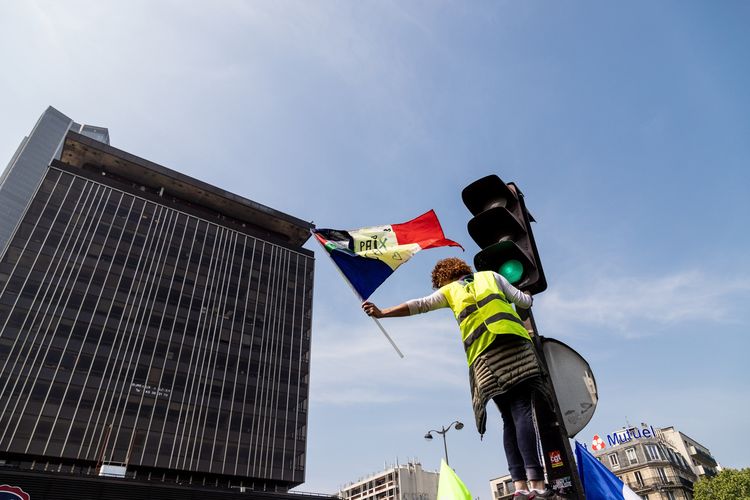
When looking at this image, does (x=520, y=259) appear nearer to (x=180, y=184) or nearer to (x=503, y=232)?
(x=503, y=232)

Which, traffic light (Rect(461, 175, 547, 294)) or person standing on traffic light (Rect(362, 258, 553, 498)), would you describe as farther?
traffic light (Rect(461, 175, 547, 294))

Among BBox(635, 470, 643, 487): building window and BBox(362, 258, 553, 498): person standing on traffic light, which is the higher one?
BBox(635, 470, 643, 487): building window

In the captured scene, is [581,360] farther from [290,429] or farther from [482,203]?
[290,429]

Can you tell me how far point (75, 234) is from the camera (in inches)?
1859

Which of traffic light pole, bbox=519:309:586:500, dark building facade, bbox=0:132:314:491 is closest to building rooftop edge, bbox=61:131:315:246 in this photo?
dark building facade, bbox=0:132:314:491

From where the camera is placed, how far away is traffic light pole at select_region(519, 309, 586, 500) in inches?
113

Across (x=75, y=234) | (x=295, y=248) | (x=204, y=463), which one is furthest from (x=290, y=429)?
(x=75, y=234)

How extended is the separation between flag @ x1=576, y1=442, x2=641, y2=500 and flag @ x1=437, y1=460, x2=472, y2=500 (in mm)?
4372

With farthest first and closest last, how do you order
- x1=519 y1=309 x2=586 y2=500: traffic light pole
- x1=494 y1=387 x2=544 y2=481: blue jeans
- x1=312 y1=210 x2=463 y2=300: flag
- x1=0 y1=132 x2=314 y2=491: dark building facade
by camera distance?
1. x1=0 y1=132 x2=314 y2=491: dark building facade
2. x1=312 y1=210 x2=463 y2=300: flag
3. x1=519 y1=309 x2=586 y2=500: traffic light pole
4. x1=494 y1=387 x2=544 y2=481: blue jeans

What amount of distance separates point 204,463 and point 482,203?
4698cm

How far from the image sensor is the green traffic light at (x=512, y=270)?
12.2ft

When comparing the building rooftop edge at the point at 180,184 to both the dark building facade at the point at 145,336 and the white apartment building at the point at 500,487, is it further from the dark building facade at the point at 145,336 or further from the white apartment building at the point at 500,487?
the white apartment building at the point at 500,487

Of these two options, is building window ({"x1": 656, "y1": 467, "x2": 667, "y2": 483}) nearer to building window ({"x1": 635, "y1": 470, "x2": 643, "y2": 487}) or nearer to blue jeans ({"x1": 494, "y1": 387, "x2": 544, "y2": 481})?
building window ({"x1": 635, "y1": 470, "x2": 643, "y2": 487})

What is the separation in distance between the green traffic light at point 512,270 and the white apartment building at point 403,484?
323ft
